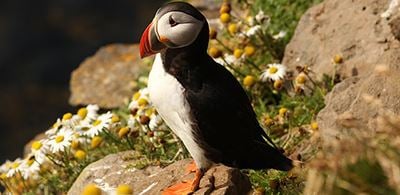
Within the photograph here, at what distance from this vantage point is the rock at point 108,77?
859 cm

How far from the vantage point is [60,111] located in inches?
478

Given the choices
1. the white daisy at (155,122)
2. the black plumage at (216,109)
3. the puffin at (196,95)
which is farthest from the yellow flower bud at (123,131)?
the black plumage at (216,109)

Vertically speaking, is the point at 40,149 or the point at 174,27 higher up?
the point at 174,27

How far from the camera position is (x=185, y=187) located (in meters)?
5.38

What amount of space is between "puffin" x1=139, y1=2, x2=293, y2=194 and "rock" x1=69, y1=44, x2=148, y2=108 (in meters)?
3.12

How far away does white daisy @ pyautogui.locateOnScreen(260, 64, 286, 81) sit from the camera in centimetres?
679

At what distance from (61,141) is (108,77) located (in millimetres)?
2698

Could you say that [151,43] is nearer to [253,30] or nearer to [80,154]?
[80,154]

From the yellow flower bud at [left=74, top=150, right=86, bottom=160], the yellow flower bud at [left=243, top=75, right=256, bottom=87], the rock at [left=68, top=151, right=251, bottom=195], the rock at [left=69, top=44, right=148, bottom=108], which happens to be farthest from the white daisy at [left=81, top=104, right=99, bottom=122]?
the rock at [left=69, top=44, right=148, bottom=108]

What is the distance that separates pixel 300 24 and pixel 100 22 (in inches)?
272

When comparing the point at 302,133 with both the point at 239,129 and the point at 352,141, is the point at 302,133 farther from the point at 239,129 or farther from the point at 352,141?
the point at 352,141

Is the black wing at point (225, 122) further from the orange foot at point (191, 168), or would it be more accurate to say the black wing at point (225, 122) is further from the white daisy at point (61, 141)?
the white daisy at point (61, 141)

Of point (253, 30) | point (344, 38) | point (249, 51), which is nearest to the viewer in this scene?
point (344, 38)

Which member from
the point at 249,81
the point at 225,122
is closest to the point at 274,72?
the point at 249,81
